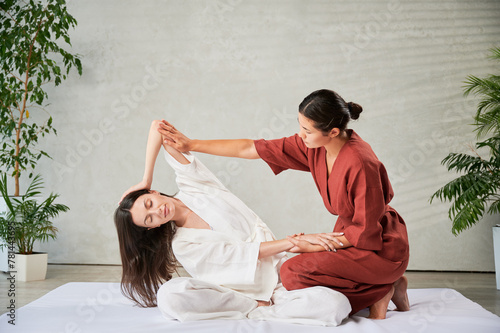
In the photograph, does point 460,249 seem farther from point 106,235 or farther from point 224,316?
point 106,235

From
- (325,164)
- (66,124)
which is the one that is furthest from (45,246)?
(325,164)

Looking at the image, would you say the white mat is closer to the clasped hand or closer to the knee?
the knee

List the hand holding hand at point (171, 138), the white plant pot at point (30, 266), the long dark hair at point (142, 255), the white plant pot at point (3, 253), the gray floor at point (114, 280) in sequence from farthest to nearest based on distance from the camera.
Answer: the white plant pot at point (3, 253), the white plant pot at point (30, 266), the gray floor at point (114, 280), the hand holding hand at point (171, 138), the long dark hair at point (142, 255)

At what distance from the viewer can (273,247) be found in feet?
6.80

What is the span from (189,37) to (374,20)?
5.40 ft

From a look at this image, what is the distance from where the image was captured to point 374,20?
13.5ft

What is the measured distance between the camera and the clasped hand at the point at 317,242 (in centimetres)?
196

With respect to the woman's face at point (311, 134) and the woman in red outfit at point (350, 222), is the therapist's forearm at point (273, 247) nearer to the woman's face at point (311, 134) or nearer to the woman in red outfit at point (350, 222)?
the woman in red outfit at point (350, 222)

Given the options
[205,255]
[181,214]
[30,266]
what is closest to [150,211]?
[181,214]

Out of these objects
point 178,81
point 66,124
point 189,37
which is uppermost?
point 189,37

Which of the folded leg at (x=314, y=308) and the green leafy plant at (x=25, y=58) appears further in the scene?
the green leafy plant at (x=25, y=58)

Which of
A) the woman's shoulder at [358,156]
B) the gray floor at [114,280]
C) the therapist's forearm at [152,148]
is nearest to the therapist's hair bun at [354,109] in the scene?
the woman's shoulder at [358,156]

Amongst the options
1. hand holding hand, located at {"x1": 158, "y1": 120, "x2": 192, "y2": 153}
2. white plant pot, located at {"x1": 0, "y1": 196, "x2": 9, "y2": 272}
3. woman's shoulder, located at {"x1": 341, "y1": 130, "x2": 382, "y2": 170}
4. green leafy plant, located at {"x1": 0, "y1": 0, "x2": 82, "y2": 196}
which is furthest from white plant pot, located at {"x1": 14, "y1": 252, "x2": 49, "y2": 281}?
woman's shoulder, located at {"x1": 341, "y1": 130, "x2": 382, "y2": 170}

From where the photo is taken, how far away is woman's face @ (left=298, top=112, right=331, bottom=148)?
1913 millimetres
